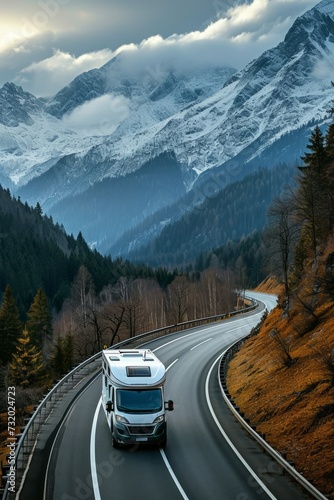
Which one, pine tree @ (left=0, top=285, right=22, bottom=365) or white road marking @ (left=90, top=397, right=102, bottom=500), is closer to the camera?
white road marking @ (left=90, top=397, right=102, bottom=500)

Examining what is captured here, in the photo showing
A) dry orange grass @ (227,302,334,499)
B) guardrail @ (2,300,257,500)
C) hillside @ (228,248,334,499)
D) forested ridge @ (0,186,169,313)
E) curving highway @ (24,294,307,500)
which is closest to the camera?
curving highway @ (24,294,307,500)

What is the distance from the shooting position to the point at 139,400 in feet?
74.7

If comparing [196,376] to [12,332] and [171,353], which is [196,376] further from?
[12,332]

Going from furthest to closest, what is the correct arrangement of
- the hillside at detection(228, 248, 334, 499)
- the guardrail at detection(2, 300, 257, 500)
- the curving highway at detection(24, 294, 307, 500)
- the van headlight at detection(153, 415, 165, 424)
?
the van headlight at detection(153, 415, 165, 424)
the hillside at detection(228, 248, 334, 499)
the guardrail at detection(2, 300, 257, 500)
the curving highway at detection(24, 294, 307, 500)

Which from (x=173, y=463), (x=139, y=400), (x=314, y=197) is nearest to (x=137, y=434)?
(x=139, y=400)

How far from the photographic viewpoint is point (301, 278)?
4656cm

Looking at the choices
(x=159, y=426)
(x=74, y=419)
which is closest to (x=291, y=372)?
(x=159, y=426)

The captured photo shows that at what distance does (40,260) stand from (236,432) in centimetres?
14696

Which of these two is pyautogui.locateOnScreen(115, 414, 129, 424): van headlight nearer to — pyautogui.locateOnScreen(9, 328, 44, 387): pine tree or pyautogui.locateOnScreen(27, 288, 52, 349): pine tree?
pyautogui.locateOnScreen(9, 328, 44, 387): pine tree

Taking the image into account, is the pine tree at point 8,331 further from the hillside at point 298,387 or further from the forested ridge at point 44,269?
the forested ridge at point 44,269

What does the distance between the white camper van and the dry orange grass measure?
5.24m

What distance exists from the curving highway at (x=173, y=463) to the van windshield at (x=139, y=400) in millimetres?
Answer: 1822

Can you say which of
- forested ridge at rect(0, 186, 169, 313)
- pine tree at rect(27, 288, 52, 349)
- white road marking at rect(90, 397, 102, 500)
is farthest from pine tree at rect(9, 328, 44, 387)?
forested ridge at rect(0, 186, 169, 313)

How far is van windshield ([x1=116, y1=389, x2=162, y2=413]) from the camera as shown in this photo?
2258 cm
